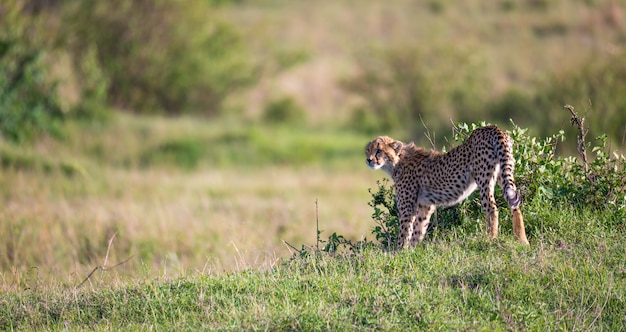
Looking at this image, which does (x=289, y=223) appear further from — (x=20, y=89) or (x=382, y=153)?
(x=20, y=89)

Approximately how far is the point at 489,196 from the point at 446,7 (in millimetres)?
32037

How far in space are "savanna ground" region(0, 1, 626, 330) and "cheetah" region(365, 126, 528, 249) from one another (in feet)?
0.64

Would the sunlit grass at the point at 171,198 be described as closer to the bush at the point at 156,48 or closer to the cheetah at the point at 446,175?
the cheetah at the point at 446,175

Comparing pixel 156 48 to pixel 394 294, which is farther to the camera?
pixel 156 48

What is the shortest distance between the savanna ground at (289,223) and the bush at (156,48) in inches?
47.5

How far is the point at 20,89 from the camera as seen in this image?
18.1 meters

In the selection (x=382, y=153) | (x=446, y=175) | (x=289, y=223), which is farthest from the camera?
(x=289, y=223)

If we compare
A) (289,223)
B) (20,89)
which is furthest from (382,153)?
(20,89)

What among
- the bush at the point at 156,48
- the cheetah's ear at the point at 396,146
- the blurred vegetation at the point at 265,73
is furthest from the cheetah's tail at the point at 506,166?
the bush at the point at 156,48

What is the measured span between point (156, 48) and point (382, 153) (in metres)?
18.6

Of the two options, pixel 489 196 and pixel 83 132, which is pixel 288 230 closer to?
pixel 489 196

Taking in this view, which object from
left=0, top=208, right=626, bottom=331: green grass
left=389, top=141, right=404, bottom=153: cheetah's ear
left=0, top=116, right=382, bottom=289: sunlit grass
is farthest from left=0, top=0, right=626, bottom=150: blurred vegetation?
left=0, top=208, right=626, bottom=331: green grass

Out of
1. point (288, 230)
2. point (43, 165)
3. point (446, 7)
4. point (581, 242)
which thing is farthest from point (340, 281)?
point (446, 7)

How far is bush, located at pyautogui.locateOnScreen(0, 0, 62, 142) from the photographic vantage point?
57.6 ft
